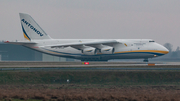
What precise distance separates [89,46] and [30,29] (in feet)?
36.3

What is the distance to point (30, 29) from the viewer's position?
4741cm

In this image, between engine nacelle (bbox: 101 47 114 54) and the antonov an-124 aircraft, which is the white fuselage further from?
engine nacelle (bbox: 101 47 114 54)

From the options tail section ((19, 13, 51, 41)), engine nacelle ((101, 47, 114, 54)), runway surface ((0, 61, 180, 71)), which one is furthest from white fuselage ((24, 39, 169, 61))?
runway surface ((0, 61, 180, 71))

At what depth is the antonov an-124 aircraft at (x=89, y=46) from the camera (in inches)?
1793

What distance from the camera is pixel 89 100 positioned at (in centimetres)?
1520

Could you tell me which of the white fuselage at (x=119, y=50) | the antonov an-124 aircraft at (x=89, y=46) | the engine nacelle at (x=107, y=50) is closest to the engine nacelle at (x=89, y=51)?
the antonov an-124 aircraft at (x=89, y=46)

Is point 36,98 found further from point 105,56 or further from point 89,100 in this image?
point 105,56

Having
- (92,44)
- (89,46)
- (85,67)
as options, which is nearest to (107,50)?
(92,44)

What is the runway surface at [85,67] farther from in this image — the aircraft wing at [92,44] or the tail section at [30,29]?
the tail section at [30,29]

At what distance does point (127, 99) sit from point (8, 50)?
6824cm

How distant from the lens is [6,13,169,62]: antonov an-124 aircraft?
45.5m

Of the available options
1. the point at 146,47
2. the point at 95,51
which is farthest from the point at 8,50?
the point at 146,47

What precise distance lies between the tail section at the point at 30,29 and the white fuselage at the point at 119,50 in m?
1.17

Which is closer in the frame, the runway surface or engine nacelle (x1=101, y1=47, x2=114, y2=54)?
the runway surface
